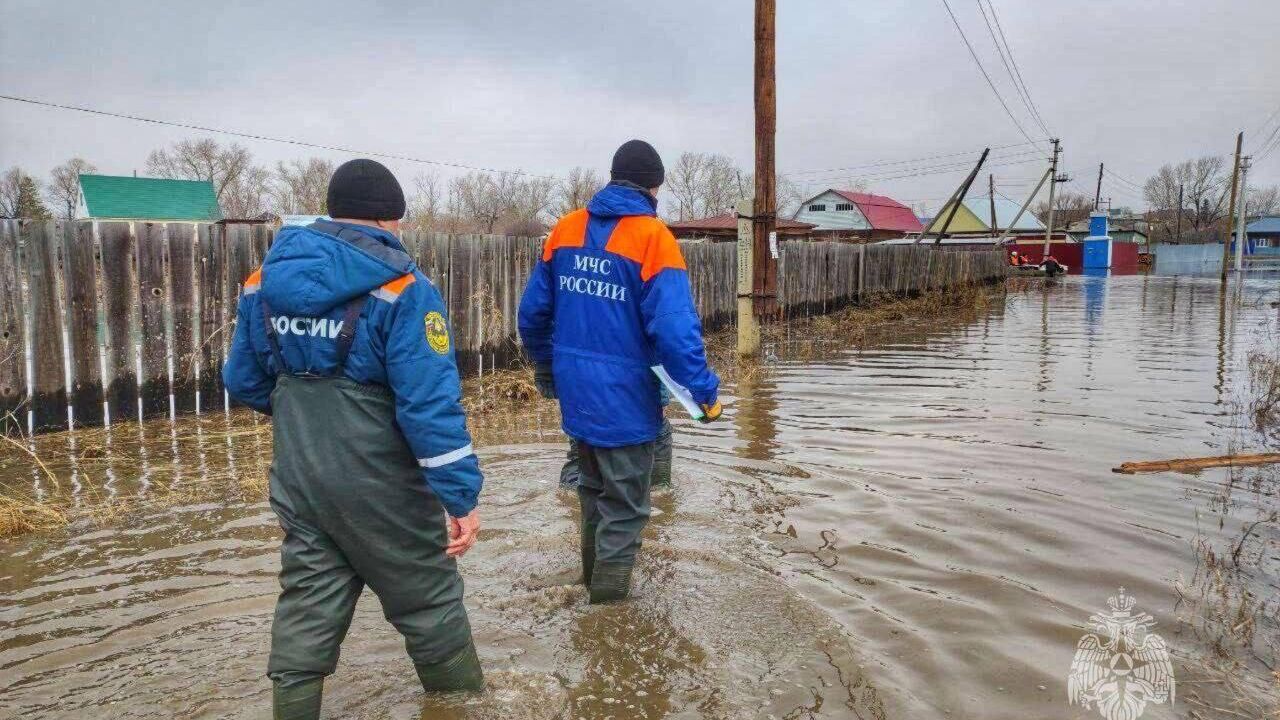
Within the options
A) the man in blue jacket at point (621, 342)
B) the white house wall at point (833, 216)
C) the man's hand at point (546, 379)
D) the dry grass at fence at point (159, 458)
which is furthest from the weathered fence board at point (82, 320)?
the white house wall at point (833, 216)

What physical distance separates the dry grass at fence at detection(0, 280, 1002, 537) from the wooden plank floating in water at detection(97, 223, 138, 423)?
0.23 meters

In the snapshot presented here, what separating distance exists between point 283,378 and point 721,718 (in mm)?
1705

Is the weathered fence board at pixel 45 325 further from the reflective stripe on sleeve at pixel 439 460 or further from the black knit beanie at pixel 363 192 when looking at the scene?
the reflective stripe on sleeve at pixel 439 460

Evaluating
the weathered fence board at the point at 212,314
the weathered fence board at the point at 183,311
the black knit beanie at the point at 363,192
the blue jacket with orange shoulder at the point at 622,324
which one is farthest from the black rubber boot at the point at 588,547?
the weathered fence board at the point at 183,311

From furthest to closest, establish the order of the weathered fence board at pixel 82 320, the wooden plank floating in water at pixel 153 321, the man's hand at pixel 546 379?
the wooden plank floating in water at pixel 153 321, the weathered fence board at pixel 82 320, the man's hand at pixel 546 379

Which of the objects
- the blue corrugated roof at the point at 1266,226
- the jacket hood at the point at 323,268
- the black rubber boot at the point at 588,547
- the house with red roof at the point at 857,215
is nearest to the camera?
the jacket hood at the point at 323,268

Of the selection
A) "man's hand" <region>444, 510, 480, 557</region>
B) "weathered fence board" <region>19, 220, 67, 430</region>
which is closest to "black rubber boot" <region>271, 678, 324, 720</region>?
"man's hand" <region>444, 510, 480, 557</region>

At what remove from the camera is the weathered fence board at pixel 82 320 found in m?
6.08

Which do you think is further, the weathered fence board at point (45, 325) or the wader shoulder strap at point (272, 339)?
the weathered fence board at point (45, 325)

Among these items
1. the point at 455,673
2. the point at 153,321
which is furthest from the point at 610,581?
the point at 153,321

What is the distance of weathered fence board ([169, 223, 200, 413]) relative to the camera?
6.59m

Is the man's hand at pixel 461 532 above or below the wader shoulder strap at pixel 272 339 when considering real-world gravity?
below

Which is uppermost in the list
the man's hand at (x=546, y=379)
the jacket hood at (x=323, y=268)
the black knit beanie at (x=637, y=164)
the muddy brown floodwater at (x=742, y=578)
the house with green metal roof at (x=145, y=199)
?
the house with green metal roof at (x=145, y=199)

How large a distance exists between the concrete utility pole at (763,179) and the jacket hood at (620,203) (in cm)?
702
